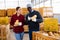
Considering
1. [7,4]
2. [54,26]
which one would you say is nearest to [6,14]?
[7,4]

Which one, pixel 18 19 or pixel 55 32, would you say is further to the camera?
pixel 18 19

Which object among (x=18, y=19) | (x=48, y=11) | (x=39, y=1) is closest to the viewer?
(x=18, y=19)

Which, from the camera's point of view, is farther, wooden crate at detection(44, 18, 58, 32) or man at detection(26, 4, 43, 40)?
man at detection(26, 4, 43, 40)

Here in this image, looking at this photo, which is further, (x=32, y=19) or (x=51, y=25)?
(x=32, y=19)

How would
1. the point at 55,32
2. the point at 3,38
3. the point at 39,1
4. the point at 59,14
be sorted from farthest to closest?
the point at 39,1, the point at 59,14, the point at 3,38, the point at 55,32

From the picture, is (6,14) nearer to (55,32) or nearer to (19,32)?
(19,32)

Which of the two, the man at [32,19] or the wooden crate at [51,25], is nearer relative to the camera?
the wooden crate at [51,25]

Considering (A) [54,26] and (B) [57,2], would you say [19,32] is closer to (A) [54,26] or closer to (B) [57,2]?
(A) [54,26]

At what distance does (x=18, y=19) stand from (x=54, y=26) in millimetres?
1199

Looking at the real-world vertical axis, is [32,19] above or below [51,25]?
above

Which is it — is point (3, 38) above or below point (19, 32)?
below

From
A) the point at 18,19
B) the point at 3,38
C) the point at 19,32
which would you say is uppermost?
the point at 18,19

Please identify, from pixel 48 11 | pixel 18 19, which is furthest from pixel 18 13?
pixel 48 11

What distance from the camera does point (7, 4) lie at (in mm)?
16875
